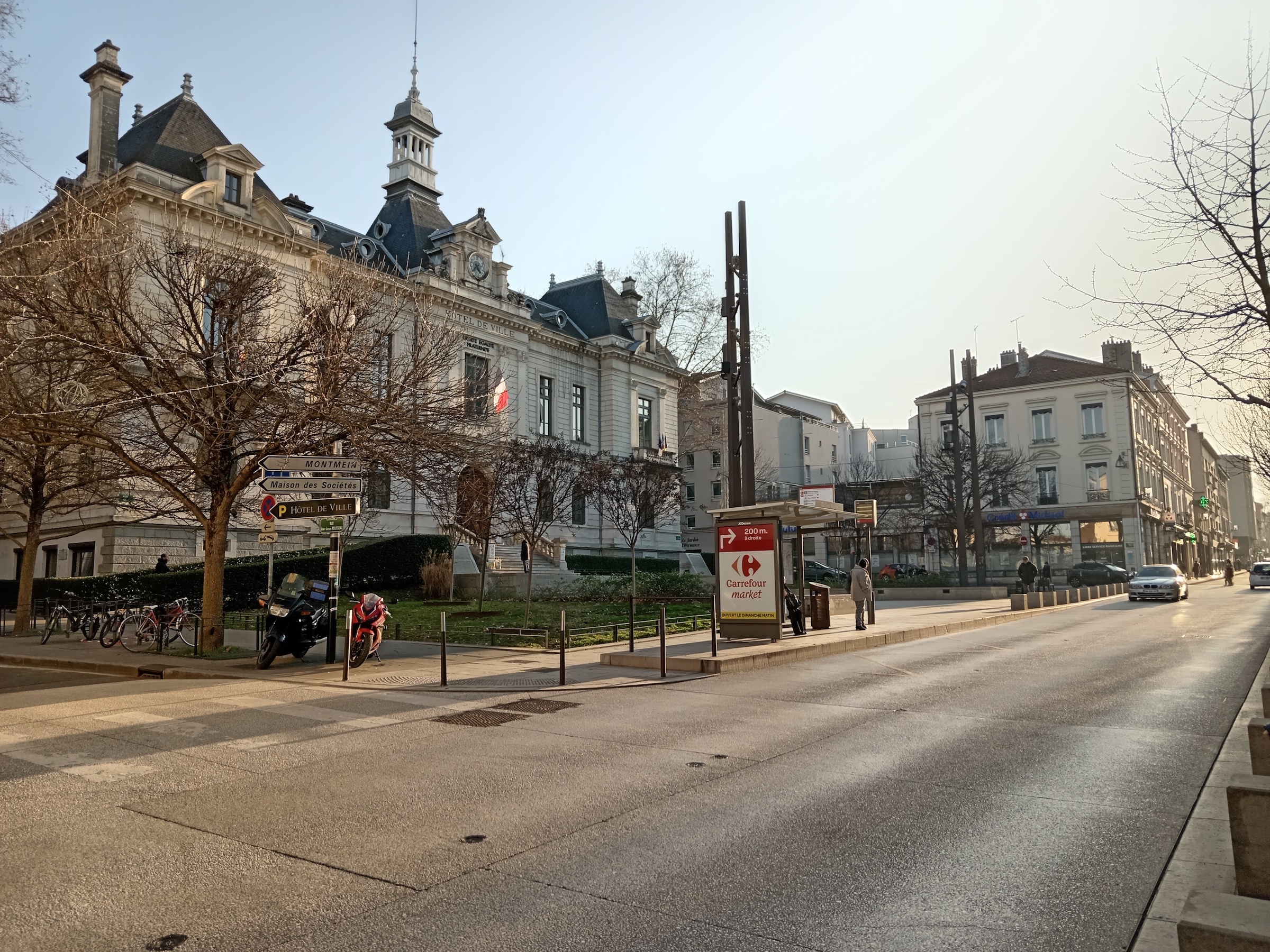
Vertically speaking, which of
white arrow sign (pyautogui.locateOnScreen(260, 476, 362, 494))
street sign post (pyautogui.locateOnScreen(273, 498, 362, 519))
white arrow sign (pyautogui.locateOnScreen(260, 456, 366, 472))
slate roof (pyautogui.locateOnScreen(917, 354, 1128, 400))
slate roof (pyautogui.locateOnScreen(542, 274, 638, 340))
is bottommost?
street sign post (pyautogui.locateOnScreen(273, 498, 362, 519))

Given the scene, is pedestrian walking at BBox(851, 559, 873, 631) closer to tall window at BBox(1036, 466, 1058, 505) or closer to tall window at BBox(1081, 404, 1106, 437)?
tall window at BBox(1036, 466, 1058, 505)

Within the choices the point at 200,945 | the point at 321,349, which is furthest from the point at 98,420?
the point at 200,945

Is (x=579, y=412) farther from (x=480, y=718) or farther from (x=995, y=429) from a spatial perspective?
(x=480, y=718)

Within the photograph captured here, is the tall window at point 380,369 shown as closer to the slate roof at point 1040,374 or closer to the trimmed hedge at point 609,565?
the trimmed hedge at point 609,565

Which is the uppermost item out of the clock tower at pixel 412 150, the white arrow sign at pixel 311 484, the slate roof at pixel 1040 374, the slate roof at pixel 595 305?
the clock tower at pixel 412 150

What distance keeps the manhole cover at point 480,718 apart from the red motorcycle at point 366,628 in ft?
16.5

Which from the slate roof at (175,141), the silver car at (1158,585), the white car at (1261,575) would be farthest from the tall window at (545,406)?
the white car at (1261,575)

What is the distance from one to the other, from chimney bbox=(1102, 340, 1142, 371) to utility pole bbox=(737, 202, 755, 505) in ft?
172

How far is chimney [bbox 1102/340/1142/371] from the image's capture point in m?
62.2

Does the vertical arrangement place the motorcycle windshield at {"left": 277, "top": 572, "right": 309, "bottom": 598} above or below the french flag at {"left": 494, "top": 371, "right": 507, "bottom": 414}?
below

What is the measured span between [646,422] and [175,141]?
106 feet

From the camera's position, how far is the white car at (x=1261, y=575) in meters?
43.7

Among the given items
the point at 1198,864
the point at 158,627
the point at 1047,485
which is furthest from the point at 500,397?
the point at 1047,485

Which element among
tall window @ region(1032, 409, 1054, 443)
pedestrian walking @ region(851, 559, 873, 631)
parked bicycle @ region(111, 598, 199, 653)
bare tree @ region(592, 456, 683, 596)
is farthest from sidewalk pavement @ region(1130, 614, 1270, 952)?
tall window @ region(1032, 409, 1054, 443)
